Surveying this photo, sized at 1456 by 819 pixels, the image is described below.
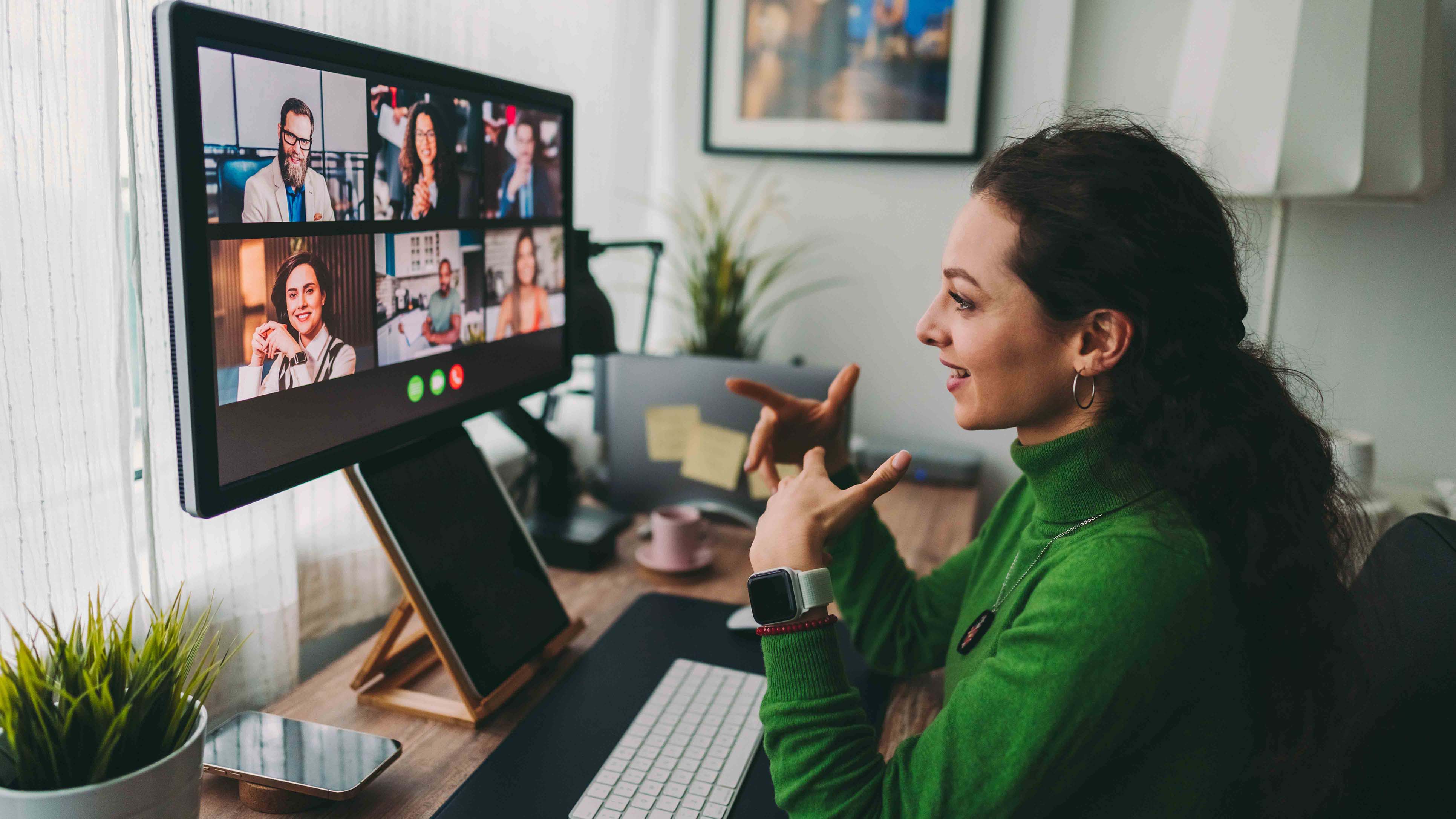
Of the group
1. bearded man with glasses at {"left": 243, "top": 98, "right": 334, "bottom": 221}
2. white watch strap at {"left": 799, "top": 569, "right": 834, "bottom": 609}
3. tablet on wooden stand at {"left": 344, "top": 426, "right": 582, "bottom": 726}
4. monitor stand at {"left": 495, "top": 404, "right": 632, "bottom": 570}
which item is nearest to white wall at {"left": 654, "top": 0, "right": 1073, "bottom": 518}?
monitor stand at {"left": 495, "top": 404, "right": 632, "bottom": 570}

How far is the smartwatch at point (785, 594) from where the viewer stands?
75cm

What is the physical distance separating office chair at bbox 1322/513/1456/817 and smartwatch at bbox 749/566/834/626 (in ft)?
1.41

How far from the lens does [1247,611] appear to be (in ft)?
2.31

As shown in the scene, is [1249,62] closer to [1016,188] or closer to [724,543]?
[1016,188]

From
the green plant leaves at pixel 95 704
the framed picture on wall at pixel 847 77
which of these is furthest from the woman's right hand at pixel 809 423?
the framed picture on wall at pixel 847 77

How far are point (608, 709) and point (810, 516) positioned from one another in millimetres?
320

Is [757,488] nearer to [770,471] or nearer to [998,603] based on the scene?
[770,471]

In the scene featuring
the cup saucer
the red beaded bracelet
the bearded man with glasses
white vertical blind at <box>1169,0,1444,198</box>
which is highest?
white vertical blind at <box>1169,0,1444,198</box>

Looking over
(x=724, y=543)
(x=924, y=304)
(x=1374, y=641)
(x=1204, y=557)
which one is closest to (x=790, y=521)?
(x=1204, y=557)

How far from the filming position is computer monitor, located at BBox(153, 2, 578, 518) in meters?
0.65

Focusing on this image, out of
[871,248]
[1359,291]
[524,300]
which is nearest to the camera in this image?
[524,300]

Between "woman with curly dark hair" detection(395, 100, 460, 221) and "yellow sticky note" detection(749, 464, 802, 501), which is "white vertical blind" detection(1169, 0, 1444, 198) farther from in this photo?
"woman with curly dark hair" detection(395, 100, 460, 221)

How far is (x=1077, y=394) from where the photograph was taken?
30.1 inches

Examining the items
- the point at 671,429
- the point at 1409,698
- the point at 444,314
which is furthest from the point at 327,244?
the point at 1409,698
